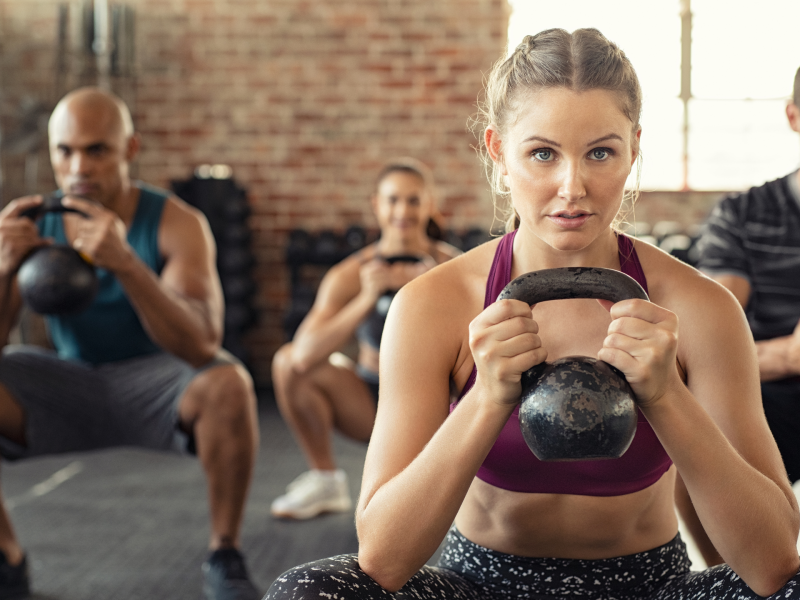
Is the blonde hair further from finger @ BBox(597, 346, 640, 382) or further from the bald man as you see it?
the bald man

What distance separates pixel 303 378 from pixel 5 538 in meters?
1.04

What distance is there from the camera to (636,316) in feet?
2.95

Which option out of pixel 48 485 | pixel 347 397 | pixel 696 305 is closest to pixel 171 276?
pixel 347 397

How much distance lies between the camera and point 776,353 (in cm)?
181

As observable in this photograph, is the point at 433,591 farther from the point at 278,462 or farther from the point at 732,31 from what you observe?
the point at 732,31

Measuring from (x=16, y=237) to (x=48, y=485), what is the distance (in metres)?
1.42

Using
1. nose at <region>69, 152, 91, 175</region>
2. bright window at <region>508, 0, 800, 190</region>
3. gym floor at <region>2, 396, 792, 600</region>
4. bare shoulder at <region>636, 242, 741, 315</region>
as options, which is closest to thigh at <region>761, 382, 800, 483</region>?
gym floor at <region>2, 396, 792, 600</region>

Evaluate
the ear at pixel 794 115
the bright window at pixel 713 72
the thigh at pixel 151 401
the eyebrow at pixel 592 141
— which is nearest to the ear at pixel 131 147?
the thigh at pixel 151 401

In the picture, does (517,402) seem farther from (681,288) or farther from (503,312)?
(681,288)

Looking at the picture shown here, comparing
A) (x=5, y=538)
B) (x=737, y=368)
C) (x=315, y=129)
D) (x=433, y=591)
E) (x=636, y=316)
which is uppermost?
(x=315, y=129)

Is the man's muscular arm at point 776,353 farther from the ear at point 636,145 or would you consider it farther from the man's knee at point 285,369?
the man's knee at point 285,369

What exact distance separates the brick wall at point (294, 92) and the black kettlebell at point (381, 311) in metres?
2.48

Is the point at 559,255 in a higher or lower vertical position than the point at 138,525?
higher

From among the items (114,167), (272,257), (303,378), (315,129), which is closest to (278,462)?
(303,378)
